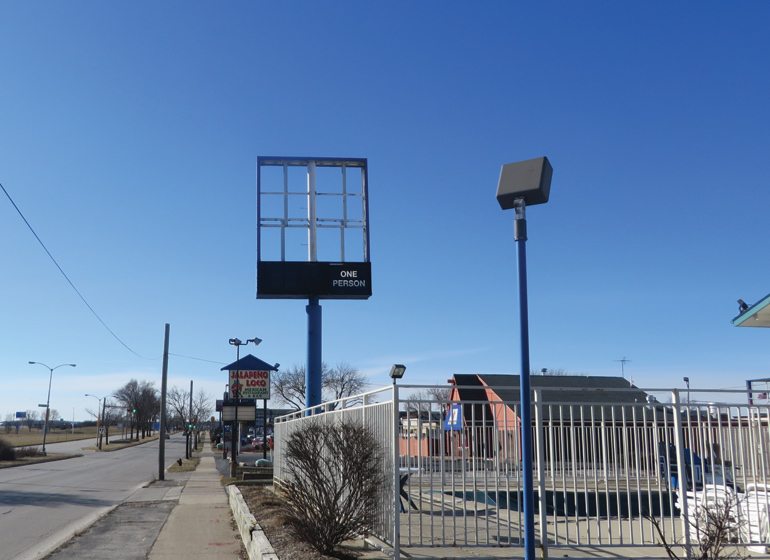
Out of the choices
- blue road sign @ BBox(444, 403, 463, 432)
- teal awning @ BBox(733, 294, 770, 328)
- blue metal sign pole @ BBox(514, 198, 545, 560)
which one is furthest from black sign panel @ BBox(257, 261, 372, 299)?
blue metal sign pole @ BBox(514, 198, 545, 560)

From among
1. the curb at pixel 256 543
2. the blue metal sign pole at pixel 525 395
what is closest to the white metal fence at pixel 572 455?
the curb at pixel 256 543

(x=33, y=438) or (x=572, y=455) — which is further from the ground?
(x=572, y=455)

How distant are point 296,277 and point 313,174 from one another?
3.43 meters

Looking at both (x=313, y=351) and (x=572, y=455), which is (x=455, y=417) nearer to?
(x=572, y=455)

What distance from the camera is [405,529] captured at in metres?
10.9

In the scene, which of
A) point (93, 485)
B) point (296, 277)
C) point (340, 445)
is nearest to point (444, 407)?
point (340, 445)

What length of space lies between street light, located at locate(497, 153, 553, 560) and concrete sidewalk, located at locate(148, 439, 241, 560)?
675cm

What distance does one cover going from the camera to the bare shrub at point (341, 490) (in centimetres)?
928

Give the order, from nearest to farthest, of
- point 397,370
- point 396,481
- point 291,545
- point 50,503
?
1. point 396,481
2. point 291,545
3. point 397,370
4. point 50,503

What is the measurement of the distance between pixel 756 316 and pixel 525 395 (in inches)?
267

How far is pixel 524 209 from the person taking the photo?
22.2ft

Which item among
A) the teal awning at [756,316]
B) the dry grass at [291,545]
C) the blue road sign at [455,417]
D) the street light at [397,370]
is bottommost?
the dry grass at [291,545]

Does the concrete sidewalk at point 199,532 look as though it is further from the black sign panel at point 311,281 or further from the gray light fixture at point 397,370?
the black sign panel at point 311,281

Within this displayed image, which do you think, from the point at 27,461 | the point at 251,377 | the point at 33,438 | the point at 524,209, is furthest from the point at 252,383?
the point at 33,438
